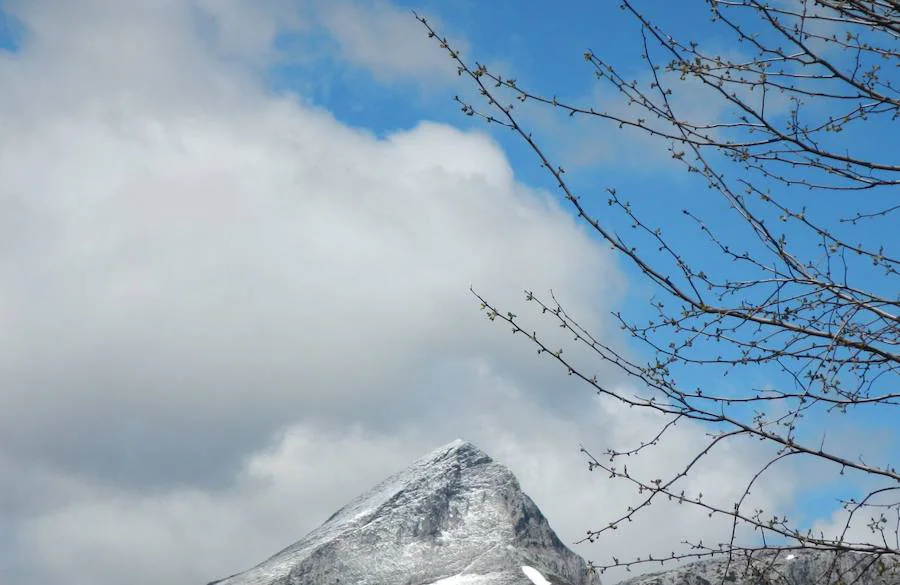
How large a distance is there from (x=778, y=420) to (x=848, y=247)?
1297mm

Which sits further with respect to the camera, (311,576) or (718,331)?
(311,576)

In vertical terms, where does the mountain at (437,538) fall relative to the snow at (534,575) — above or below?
above

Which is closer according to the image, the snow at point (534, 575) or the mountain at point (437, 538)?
the snow at point (534, 575)

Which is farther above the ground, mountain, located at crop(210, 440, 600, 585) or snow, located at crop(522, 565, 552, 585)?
mountain, located at crop(210, 440, 600, 585)

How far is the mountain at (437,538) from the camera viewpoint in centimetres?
4994

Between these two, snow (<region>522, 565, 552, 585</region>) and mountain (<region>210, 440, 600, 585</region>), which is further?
mountain (<region>210, 440, 600, 585</region>)

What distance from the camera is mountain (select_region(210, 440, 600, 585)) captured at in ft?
164

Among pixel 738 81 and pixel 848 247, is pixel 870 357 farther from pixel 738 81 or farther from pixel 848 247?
pixel 738 81

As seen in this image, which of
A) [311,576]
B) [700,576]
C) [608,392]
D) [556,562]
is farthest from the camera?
[556,562]

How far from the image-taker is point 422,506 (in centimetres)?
5447

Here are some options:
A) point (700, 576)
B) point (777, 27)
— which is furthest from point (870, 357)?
point (700, 576)

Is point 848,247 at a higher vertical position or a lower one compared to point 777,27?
lower

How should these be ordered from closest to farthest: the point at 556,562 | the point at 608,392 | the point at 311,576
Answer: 1. the point at 608,392
2. the point at 311,576
3. the point at 556,562

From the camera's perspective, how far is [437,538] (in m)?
53.5
